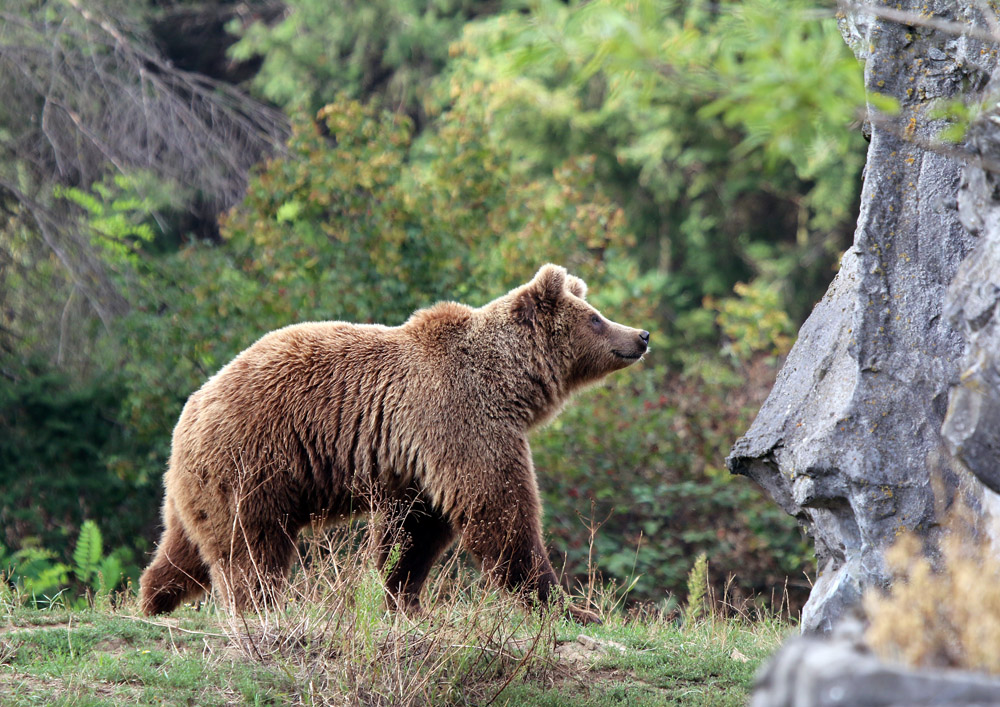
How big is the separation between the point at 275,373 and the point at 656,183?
10505 mm

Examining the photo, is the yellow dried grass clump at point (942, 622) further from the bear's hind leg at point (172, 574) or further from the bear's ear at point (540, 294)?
the bear's hind leg at point (172, 574)

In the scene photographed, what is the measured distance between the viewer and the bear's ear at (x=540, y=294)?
6098mm

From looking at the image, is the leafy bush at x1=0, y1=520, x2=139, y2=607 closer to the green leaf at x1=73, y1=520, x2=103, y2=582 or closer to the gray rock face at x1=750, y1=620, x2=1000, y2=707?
the green leaf at x1=73, y1=520, x2=103, y2=582

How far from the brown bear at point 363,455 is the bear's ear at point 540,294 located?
162 millimetres

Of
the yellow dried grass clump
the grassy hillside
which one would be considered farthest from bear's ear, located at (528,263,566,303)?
the yellow dried grass clump

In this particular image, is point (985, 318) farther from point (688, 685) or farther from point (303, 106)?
point (303, 106)

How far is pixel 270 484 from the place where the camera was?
534cm

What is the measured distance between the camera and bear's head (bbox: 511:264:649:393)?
611 centimetres

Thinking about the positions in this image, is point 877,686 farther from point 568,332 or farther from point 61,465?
point 61,465

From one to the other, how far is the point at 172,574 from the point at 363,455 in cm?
142

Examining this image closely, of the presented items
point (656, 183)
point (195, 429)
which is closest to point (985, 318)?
point (195, 429)

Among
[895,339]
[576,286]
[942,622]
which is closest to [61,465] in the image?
[576,286]

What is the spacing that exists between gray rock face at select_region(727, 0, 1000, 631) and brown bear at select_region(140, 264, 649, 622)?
4.99 ft

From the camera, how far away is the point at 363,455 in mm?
5480
